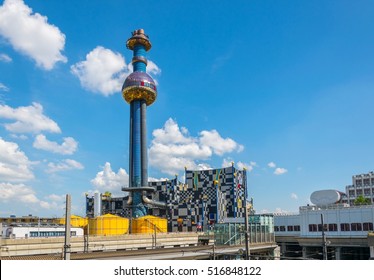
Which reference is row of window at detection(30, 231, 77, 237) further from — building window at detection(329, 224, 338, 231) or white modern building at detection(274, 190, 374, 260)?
building window at detection(329, 224, 338, 231)

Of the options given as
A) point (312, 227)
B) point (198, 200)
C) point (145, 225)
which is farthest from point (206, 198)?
point (312, 227)

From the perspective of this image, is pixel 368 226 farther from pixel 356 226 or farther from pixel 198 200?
pixel 198 200

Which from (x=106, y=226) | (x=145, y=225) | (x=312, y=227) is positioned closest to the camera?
(x=312, y=227)

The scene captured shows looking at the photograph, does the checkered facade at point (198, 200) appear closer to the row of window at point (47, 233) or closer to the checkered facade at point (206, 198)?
the checkered facade at point (206, 198)

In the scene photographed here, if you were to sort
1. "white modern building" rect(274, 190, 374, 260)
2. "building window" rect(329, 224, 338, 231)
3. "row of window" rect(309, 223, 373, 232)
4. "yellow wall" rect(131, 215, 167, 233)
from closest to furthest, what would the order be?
"row of window" rect(309, 223, 373, 232), "white modern building" rect(274, 190, 374, 260), "building window" rect(329, 224, 338, 231), "yellow wall" rect(131, 215, 167, 233)

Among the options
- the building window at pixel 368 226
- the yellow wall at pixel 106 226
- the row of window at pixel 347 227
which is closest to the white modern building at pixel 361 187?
the row of window at pixel 347 227

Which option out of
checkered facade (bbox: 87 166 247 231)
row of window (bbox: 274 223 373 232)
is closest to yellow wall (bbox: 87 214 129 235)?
checkered facade (bbox: 87 166 247 231)
